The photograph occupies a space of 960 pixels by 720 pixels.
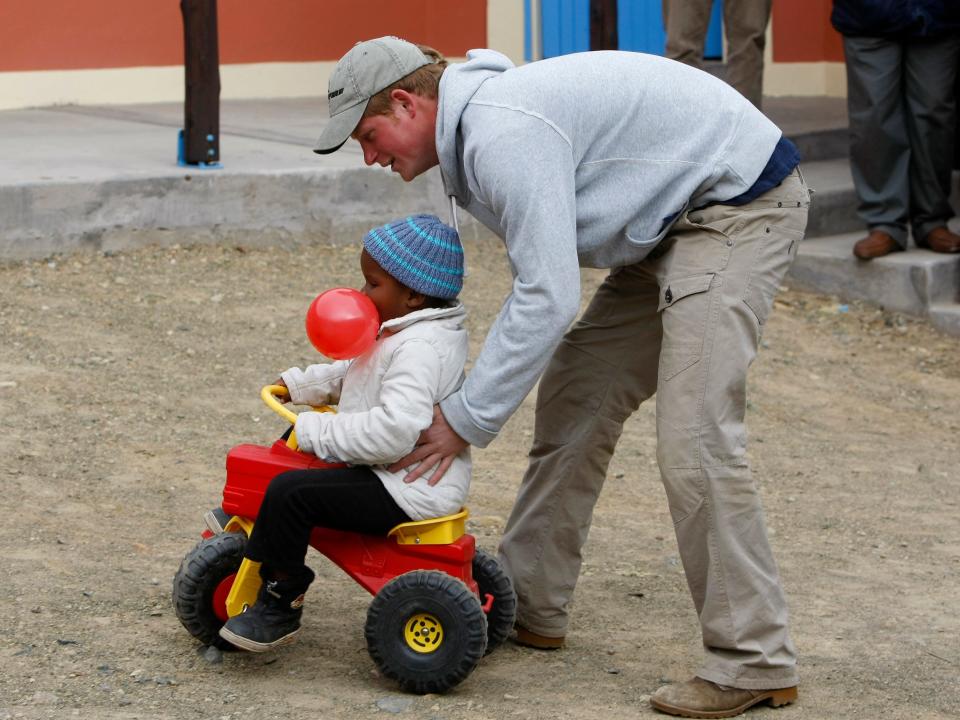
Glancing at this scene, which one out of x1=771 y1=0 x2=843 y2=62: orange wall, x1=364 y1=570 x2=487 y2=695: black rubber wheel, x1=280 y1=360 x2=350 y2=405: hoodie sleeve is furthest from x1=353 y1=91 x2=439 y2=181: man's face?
x1=771 y1=0 x2=843 y2=62: orange wall

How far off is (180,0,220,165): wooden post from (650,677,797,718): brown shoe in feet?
15.1

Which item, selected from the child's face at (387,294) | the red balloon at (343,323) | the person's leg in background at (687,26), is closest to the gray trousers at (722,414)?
the child's face at (387,294)

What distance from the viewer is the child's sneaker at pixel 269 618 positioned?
3.53m

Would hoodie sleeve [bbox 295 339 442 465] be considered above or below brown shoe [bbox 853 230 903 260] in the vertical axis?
above

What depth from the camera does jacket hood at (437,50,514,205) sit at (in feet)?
10.8

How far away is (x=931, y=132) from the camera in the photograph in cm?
765

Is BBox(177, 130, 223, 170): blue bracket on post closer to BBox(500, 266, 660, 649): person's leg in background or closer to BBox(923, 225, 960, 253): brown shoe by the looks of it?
BBox(923, 225, 960, 253): brown shoe

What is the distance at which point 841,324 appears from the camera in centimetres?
771

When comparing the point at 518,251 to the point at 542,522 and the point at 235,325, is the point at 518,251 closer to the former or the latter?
the point at 542,522

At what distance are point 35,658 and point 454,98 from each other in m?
1.70

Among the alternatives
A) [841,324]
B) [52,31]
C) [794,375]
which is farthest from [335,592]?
[52,31]

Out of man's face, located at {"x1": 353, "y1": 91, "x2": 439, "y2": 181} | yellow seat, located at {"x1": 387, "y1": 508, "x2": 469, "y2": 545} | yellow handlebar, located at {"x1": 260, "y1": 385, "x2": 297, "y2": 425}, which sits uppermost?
man's face, located at {"x1": 353, "y1": 91, "x2": 439, "y2": 181}

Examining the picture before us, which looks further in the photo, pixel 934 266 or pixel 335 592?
pixel 934 266

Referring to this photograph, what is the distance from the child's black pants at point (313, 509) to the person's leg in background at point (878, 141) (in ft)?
15.9
